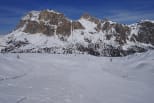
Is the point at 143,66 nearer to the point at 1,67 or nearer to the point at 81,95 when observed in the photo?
the point at 1,67

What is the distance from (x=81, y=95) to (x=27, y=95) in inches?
107

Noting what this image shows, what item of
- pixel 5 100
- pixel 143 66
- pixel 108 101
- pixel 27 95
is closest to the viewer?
pixel 5 100

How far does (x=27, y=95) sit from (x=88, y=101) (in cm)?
317

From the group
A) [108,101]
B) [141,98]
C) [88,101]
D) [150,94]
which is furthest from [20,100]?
[150,94]

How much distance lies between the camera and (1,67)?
24.8 m

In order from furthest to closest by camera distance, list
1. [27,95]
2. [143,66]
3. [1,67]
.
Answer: [143,66], [1,67], [27,95]

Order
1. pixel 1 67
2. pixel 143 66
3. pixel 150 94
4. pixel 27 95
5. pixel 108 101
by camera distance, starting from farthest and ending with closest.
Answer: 1. pixel 143 66
2. pixel 1 67
3. pixel 150 94
4. pixel 27 95
5. pixel 108 101

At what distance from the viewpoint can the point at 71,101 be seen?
40.5 ft

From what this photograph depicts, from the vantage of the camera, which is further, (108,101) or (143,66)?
(143,66)

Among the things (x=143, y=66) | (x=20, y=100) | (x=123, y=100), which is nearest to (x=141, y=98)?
(x=123, y=100)

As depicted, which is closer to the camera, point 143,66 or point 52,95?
point 52,95

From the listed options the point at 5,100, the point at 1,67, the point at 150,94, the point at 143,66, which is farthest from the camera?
the point at 143,66

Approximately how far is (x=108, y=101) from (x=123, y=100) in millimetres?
867

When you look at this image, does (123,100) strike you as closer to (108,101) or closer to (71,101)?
(108,101)
